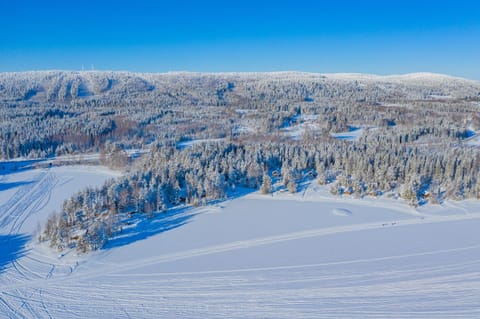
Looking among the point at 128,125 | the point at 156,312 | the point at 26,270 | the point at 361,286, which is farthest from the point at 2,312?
the point at 128,125

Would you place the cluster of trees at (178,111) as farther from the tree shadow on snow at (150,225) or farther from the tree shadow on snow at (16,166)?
the tree shadow on snow at (150,225)

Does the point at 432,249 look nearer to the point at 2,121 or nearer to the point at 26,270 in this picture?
the point at 26,270

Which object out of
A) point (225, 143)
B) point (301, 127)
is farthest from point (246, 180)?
point (301, 127)

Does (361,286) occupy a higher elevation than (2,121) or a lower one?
lower

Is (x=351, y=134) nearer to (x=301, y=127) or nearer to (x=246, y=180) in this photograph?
(x=301, y=127)

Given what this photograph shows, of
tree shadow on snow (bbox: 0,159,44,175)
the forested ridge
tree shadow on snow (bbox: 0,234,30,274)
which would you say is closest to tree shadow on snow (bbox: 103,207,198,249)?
the forested ridge

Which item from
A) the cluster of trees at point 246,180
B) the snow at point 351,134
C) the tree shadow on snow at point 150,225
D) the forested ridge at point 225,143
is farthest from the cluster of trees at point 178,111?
the tree shadow on snow at point 150,225

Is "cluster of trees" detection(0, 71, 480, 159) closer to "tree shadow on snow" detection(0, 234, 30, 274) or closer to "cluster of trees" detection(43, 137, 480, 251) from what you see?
"cluster of trees" detection(43, 137, 480, 251)
